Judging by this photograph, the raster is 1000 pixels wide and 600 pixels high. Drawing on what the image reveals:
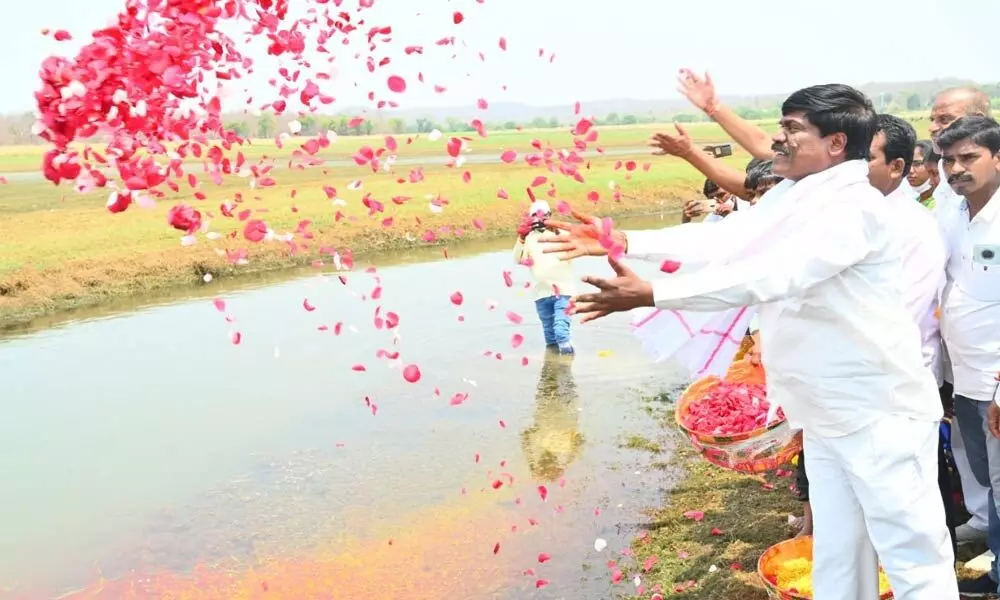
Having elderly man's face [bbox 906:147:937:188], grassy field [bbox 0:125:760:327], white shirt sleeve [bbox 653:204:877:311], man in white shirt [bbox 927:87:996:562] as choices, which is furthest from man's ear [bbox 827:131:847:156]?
grassy field [bbox 0:125:760:327]

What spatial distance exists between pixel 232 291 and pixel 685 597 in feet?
36.8

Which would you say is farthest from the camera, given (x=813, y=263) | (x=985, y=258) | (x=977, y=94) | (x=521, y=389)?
(x=521, y=389)

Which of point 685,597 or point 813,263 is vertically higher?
point 813,263

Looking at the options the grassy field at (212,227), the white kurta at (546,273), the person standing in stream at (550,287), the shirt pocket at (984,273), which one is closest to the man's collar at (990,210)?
the shirt pocket at (984,273)

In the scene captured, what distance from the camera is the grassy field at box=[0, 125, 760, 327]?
14.3m

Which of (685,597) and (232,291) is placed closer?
(685,597)

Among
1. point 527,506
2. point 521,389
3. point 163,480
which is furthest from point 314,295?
point 527,506

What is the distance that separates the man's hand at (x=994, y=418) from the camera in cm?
381

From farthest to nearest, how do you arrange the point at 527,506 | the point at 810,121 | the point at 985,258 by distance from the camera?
the point at 527,506 < the point at 985,258 < the point at 810,121

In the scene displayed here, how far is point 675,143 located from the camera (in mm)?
4020

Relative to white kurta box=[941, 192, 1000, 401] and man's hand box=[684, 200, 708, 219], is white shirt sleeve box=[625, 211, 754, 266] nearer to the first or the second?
white kurta box=[941, 192, 1000, 401]

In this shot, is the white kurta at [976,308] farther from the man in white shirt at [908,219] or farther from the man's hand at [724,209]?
the man's hand at [724,209]

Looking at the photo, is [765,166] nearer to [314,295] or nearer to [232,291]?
[314,295]

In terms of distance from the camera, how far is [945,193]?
188 inches
